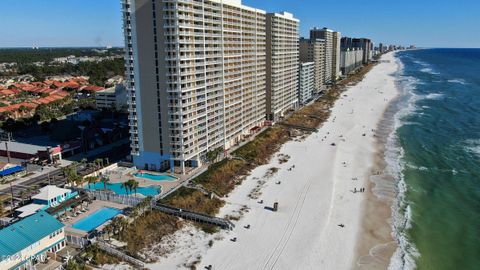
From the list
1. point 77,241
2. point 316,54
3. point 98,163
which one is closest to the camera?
point 77,241

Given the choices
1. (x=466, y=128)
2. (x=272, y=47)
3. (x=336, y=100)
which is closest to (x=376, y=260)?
(x=272, y=47)

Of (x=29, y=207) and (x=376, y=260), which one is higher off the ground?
(x=29, y=207)

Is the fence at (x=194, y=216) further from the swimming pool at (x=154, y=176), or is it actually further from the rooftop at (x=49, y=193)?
the rooftop at (x=49, y=193)

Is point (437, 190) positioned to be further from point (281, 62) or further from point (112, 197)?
point (281, 62)

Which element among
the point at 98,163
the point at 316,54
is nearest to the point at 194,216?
the point at 98,163

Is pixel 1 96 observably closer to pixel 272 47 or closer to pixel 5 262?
pixel 272 47
